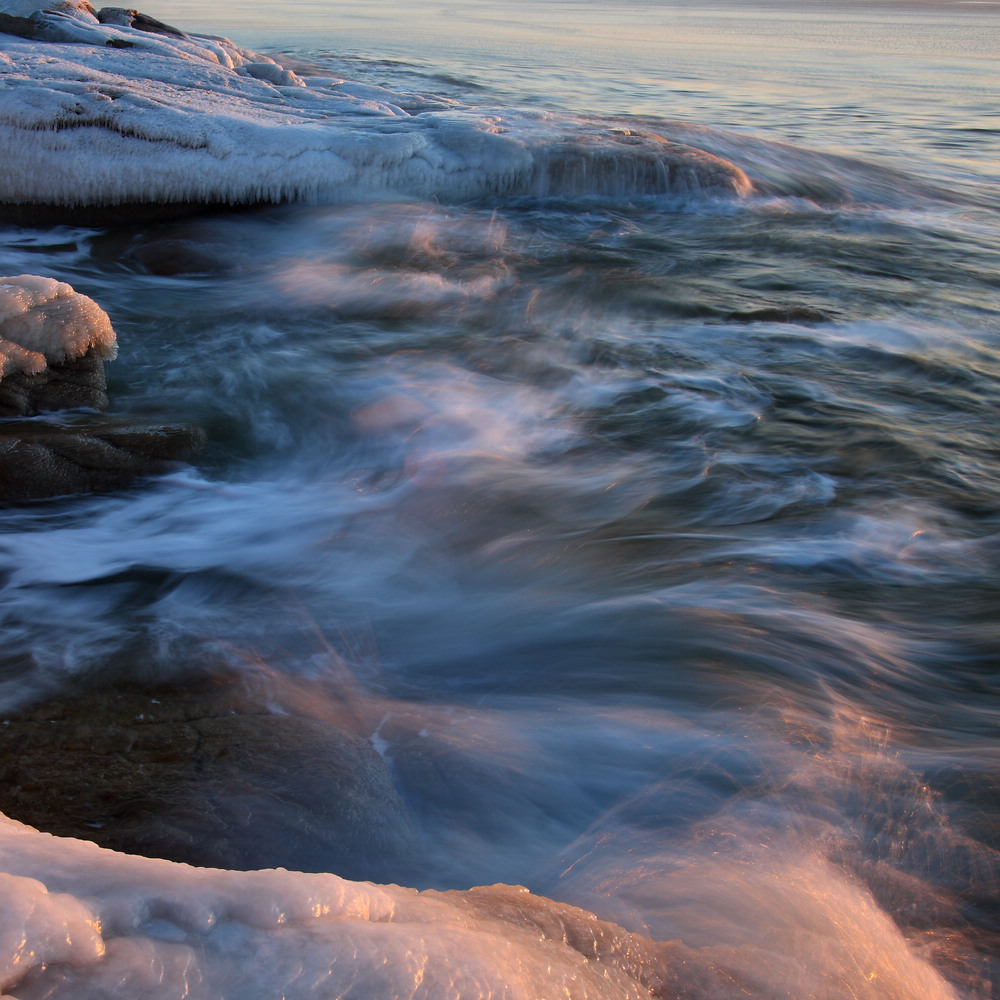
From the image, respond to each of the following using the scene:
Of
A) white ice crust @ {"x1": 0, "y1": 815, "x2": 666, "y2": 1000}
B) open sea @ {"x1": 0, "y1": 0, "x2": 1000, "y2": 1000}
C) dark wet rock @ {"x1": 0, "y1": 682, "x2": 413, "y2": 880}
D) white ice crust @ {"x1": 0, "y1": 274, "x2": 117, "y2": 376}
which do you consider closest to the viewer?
white ice crust @ {"x1": 0, "y1": 815, "x2": 666, "y2": 1000}

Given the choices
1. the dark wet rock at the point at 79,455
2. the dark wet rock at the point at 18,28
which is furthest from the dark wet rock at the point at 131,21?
the dark wet rock at the point at 79,455

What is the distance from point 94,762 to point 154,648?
587mm

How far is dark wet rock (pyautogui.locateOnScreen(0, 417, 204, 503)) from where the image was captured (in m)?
3.16

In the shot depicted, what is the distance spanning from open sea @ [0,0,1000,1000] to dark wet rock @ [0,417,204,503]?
8 centimetres

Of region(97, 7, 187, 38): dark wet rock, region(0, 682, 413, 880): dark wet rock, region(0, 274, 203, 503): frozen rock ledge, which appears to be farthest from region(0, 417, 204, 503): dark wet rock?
region(97, 7, 187, 38): dark wet rock

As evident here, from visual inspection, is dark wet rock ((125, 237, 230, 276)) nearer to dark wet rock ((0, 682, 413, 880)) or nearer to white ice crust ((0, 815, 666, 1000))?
dark wet rock ((0, 682, 413, 880))

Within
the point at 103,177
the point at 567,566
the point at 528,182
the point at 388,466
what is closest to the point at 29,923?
the point at 567,566

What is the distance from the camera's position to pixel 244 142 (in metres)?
6.77

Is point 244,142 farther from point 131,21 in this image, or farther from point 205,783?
point 131,21

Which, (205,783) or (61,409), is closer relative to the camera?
(205,783)

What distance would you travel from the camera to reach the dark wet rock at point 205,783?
5.76 ft

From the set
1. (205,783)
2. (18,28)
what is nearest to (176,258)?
(205,783)

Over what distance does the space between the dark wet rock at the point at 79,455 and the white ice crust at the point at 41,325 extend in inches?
11.1

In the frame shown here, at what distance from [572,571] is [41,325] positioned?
2455 millimetres
